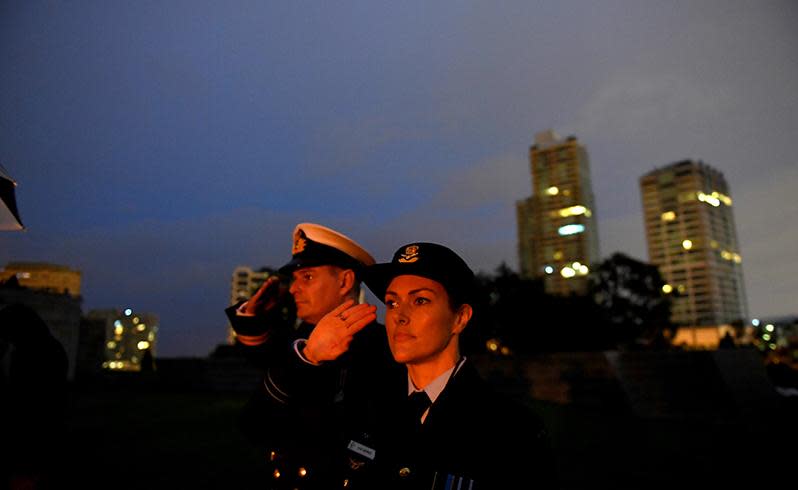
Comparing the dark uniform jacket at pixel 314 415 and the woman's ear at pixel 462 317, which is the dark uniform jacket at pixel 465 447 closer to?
the dark uniform jacket at pixel 314 415

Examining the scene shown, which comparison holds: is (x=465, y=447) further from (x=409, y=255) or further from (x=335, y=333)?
(x=409, y=255)

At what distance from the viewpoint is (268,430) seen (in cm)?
240

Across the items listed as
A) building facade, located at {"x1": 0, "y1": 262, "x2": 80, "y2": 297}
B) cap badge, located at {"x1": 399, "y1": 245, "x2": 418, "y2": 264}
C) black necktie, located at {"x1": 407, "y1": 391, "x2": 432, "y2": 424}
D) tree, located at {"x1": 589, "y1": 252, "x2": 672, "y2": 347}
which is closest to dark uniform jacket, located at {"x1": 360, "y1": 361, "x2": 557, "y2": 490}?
black necktie, located at {"x1": 407, "y1": 391, "x2": 432, "y2": 424}

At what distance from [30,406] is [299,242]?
1.71m

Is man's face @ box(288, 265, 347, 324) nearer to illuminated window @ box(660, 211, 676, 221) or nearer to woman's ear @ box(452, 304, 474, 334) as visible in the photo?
woman's ear @ box(452, 304, 474, 334)

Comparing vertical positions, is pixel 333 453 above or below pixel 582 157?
below

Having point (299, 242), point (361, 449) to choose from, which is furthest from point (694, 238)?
point (361, 449)

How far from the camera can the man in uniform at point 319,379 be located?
2.22 m

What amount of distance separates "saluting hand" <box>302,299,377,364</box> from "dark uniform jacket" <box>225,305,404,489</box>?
0.33 feet

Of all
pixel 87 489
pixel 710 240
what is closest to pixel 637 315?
pixel 87 489

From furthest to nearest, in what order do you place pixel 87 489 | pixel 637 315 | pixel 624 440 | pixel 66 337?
pixel 637 315 < pixel 66 337 < pixel 624 440 < pixel 87 489

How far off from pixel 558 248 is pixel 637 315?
104629mm

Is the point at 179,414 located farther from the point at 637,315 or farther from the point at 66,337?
the point at 637,315

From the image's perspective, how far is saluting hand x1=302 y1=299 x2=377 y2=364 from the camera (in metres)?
2.13
